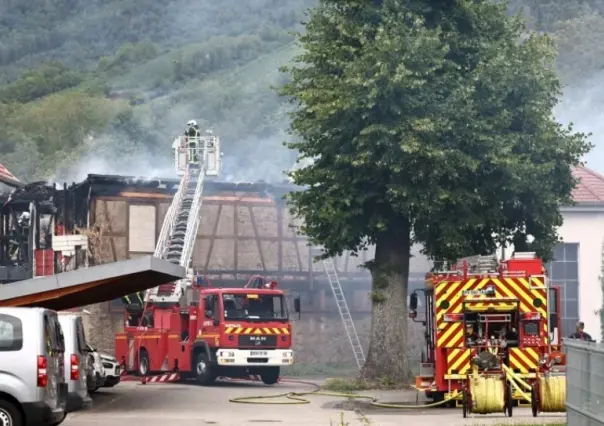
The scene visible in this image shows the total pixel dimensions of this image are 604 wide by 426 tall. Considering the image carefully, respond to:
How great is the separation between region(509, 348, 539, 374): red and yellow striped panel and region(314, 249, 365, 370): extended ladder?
21.8 meters

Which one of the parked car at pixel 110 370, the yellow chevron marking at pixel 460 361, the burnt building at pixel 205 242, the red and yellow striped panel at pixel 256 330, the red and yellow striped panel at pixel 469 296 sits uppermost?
the burnt building at pixel 205 242

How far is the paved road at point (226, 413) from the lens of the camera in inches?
862

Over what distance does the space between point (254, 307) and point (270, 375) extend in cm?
188

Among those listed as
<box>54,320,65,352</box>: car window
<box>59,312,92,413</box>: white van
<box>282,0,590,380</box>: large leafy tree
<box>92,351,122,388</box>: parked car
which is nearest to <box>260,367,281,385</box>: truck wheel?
<box>282,0,590,380</box>: large leafy tree

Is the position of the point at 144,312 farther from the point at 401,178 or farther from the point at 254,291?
the point at 401,178

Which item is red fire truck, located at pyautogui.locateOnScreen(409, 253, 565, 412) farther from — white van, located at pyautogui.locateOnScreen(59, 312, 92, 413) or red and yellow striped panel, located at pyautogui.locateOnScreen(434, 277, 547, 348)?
white van, located at pyautogui.locateOnScreen(59, 312, 92, 413)

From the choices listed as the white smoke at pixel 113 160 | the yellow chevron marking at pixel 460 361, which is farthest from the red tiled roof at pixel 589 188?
the white smoke at pixel 113 160

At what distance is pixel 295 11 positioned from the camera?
141875 millimetres

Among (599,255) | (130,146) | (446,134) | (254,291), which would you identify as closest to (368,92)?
(446,134)

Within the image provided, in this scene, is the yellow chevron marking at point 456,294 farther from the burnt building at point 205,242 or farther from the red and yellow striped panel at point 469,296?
the burnt building at point 205,242

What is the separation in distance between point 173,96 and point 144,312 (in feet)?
294

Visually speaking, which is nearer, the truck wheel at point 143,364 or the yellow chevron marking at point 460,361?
the yellow chevron marking at point 460,361

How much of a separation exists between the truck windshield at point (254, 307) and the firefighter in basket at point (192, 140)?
1129cm

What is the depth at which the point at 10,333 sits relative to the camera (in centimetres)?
1730
